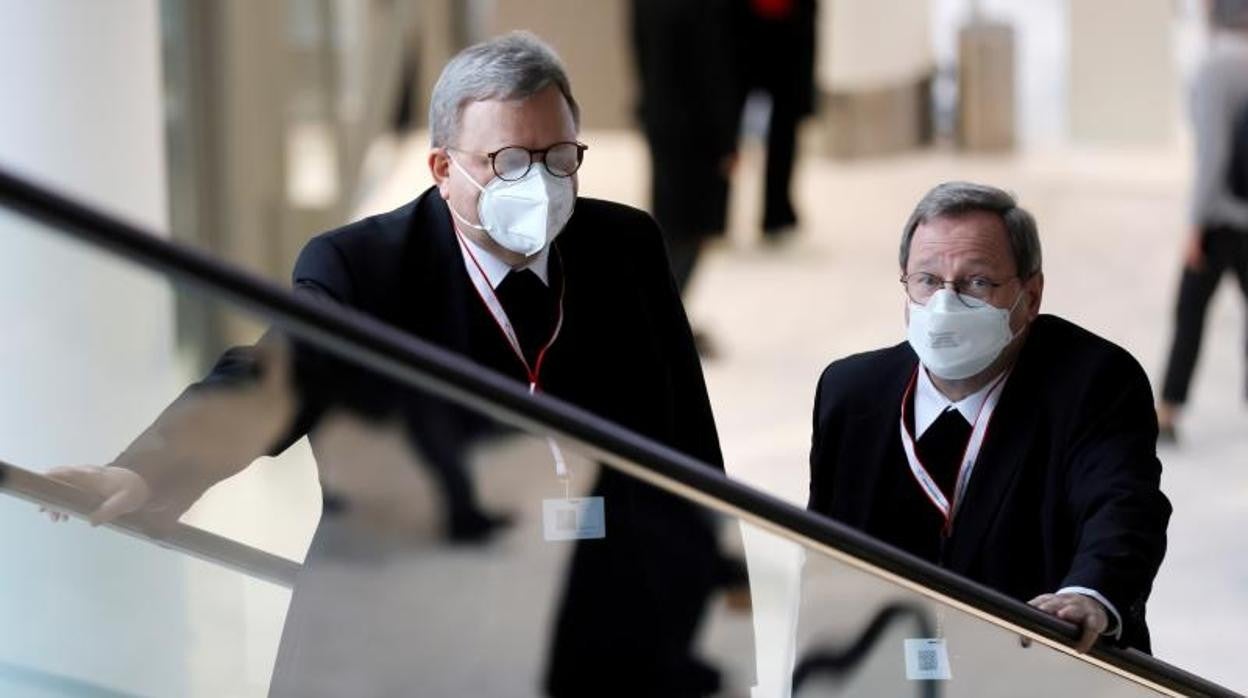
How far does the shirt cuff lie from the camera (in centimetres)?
354

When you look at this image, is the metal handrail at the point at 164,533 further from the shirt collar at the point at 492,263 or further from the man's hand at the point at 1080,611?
the man's hand at the point at 1080,611

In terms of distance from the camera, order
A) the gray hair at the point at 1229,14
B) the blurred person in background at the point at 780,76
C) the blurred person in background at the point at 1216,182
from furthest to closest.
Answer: the blurred person in background at the point at 780,76
the gray hair at the point at 1229,14
the blurred person in background at the point at 1216,182

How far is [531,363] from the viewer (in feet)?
11.7

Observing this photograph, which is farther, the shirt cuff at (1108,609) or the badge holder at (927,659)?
the badge holder at (927,659)

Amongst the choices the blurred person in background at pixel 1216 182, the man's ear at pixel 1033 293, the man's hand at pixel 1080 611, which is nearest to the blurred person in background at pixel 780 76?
the blurred person in background at pixel 1216 182

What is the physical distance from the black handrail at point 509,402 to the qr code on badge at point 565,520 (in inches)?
10.2

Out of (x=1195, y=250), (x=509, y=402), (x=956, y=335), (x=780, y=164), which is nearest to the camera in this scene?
(x=509, y=402)

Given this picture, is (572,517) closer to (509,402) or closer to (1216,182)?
(509,402)

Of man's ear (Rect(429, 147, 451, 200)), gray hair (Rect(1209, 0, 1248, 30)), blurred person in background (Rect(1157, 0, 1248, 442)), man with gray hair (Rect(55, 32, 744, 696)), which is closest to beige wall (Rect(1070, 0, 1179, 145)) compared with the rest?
gray hair (Rect(1209, 0, 1248, 30))

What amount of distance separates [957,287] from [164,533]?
1187 millimetres

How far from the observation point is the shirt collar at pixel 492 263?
3596 millimetres

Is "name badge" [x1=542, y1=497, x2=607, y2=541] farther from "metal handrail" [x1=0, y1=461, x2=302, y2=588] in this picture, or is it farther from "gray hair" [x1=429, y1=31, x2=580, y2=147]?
"gray hair" [x1=429, y1=31, x2=580, y2=147]

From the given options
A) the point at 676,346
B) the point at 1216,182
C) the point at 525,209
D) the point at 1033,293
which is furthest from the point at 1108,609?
the point at 1216,182

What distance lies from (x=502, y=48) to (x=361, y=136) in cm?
1003
